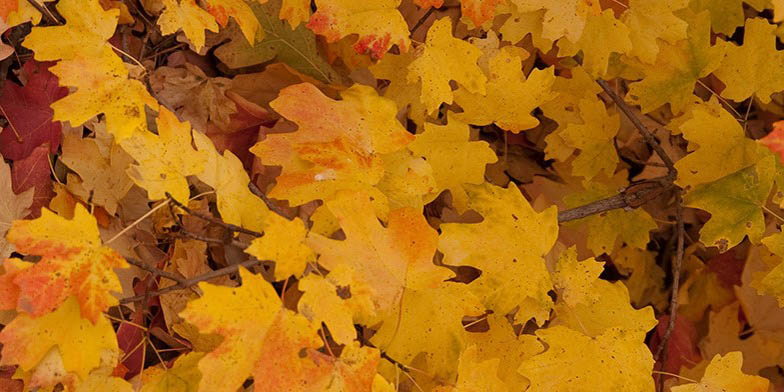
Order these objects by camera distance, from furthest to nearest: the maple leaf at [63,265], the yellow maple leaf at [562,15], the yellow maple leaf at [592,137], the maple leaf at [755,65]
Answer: the yellow maple leaf at [592,137]
the maple leaf at [755,65]
the yellow maple leaf at [562,15]
the maple leaf at [63,265]

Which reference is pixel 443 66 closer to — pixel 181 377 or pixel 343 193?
pixel 343 193

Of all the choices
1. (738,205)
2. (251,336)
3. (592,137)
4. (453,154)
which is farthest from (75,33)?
(738,205)

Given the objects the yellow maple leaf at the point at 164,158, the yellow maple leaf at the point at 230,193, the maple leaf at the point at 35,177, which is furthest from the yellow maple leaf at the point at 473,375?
the maple leaf at the point at 35,177

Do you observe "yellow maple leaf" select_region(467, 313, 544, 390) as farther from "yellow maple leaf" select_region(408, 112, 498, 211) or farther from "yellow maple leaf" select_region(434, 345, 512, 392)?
"yellow maple leaf" select_region(408, 112, 498, 211)

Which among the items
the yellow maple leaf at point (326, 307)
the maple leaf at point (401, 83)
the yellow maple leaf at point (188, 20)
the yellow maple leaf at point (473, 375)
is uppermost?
the yellow maple leaf at point (188, 20)

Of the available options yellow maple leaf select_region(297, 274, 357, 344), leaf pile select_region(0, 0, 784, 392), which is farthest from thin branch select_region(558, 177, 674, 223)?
yellow maple leaf select_region(297, 274, 357, 344)

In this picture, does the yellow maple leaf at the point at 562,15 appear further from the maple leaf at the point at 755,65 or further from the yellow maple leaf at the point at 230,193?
the yellow maple leaf at the point at 230,193
